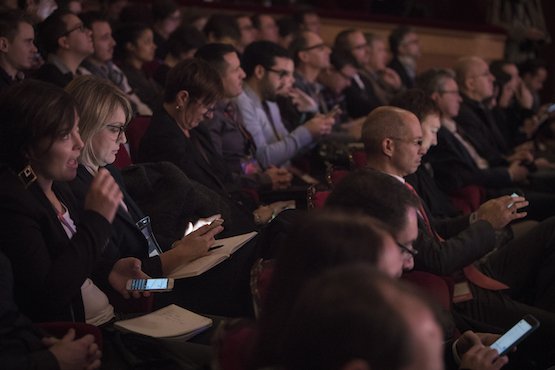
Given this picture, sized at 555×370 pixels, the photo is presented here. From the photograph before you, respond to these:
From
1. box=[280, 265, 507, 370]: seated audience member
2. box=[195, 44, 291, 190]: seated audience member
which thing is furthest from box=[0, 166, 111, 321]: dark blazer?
box=[195, 44, 291, 190]: seated audience member

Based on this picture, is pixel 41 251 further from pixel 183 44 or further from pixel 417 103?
pixel 183 44

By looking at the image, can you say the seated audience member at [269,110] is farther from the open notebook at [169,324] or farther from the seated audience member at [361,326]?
the seated audience member at [361,326]

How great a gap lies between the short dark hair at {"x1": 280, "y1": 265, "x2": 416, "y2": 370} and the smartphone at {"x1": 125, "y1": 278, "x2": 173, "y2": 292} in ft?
2.89

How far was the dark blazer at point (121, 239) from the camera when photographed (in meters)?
2.27

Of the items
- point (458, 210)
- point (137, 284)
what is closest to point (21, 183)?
point (137, 284)

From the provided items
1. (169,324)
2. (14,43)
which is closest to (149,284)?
(169,324)

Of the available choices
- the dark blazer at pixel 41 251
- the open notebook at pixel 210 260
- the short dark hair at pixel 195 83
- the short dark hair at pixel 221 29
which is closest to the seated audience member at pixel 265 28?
the short dark hair at pixel 221 29

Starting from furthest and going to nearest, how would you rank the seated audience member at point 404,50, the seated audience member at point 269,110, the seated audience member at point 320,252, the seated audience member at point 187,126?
the seated audience member at point 404,50 → the seated audience member at point 269,110 → the seated audience member at point 187,126 → the seated audience member at point 320,252

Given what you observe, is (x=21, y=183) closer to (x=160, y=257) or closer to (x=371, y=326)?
(x=160, y=257)

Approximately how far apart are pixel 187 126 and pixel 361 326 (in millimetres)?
2412

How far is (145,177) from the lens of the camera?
2879 mm

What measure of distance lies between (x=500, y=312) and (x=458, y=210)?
3.62 ft

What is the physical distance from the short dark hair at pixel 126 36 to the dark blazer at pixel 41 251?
336 centimetres

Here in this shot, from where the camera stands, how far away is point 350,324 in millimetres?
1085
